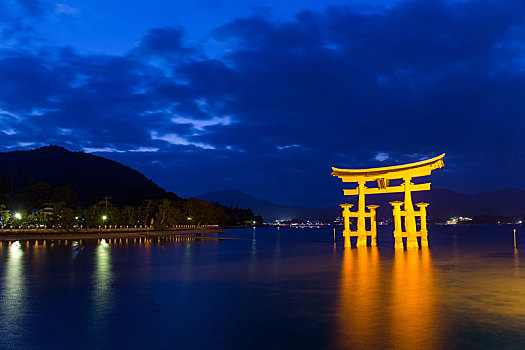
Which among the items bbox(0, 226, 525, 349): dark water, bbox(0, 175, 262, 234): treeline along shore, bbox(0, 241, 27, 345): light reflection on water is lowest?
bbox(0, 226, 525, 349): dark water

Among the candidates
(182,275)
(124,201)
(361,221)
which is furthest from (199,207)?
(182,275)

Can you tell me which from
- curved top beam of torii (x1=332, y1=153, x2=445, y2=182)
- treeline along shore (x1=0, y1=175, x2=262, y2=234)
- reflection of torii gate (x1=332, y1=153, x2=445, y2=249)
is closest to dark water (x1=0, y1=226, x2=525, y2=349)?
curved top beam of torii (x1=332, y1=153, x2=445, y2=182)

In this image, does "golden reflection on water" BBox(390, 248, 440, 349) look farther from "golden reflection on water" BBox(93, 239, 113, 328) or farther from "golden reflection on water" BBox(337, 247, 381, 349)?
"golden reflection on water" BBox(93, 239, 113, 328)

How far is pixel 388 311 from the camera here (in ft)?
42.1

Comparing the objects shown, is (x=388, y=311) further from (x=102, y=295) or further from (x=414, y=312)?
(x=102, y=295)

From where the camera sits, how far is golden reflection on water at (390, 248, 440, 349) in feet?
31.9

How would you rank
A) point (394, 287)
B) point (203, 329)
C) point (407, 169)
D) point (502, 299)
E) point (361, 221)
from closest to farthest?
point (203, 329), point (502, 299), point (394, 287), point (407, 169), point (361, 221)

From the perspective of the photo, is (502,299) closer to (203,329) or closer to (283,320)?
(283,320)

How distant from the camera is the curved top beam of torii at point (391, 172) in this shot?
35.5 metres

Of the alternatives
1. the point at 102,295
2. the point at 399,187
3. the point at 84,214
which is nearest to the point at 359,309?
the point at 102,295

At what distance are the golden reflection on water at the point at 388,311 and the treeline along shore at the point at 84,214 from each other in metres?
65.5

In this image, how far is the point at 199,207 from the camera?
131m

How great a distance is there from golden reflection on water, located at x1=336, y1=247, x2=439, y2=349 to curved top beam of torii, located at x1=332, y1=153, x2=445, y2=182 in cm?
1556

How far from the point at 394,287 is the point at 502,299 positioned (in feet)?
13.4
